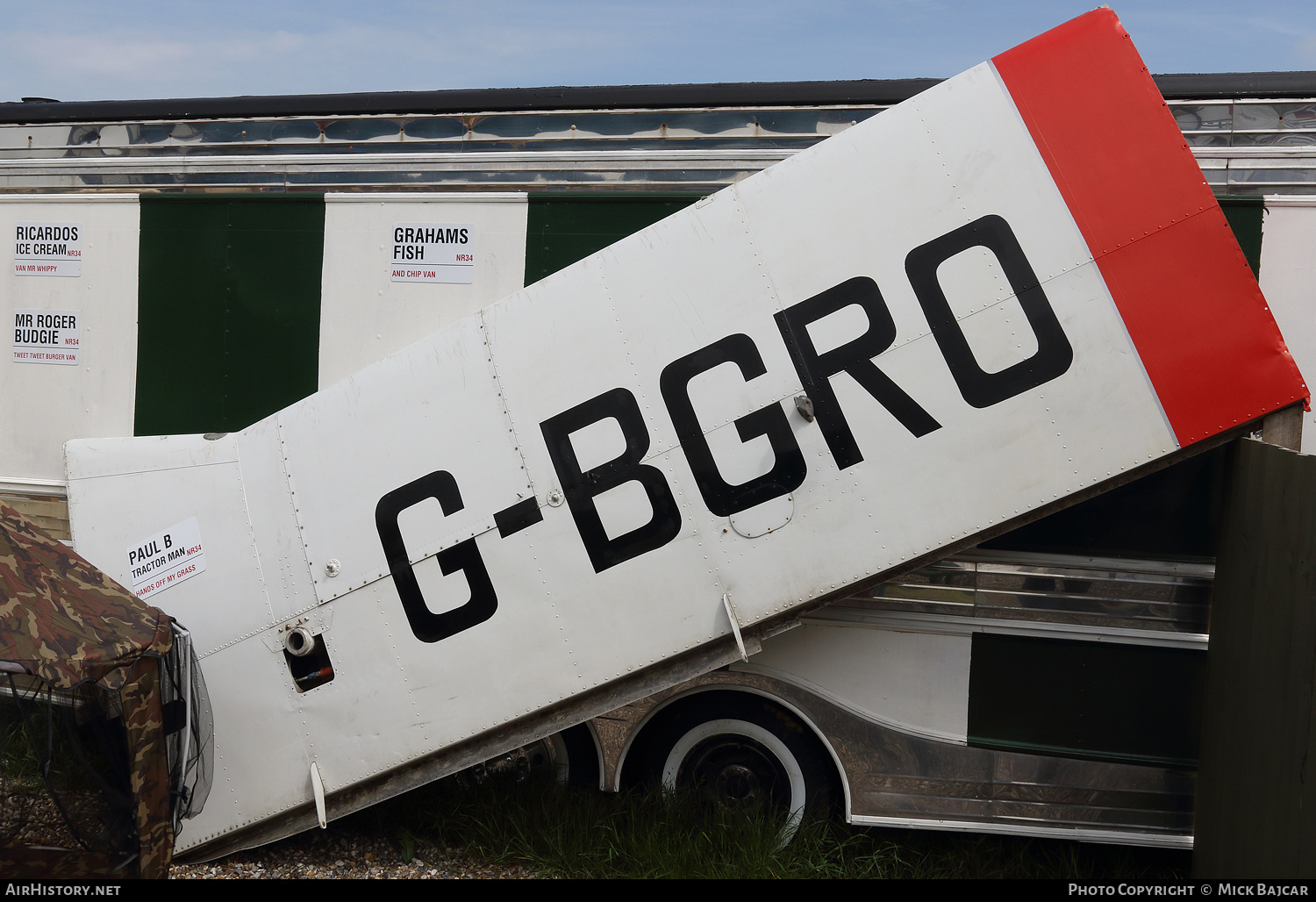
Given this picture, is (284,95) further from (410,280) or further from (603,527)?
(603,527)

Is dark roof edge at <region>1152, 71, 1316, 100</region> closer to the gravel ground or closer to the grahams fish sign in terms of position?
the grahams fish sign

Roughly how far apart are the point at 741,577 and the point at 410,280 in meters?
2.23

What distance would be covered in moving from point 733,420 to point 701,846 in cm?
196

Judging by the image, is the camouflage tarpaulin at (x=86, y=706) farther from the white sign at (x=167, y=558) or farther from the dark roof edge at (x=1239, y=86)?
the dark roof edge at (x=1239, y=86)

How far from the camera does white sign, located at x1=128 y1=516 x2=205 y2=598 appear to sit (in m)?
3.84

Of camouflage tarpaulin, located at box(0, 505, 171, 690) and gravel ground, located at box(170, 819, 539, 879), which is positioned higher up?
camouflage tarpaulin, located at box(0, 505, 171, 690)

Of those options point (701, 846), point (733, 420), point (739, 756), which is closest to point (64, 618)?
point (733, 420)

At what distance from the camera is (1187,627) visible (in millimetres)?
3621

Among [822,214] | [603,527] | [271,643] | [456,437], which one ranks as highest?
[822,214]

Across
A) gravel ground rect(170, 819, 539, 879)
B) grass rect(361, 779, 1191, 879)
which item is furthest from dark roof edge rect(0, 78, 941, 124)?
gravel ground rect(170, 819, 539, 879)

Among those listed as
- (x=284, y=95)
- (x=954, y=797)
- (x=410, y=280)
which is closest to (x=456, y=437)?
(x=410, y=280)

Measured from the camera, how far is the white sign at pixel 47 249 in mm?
4688

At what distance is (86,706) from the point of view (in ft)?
10.6

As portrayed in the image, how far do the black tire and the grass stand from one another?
110 millimetres
